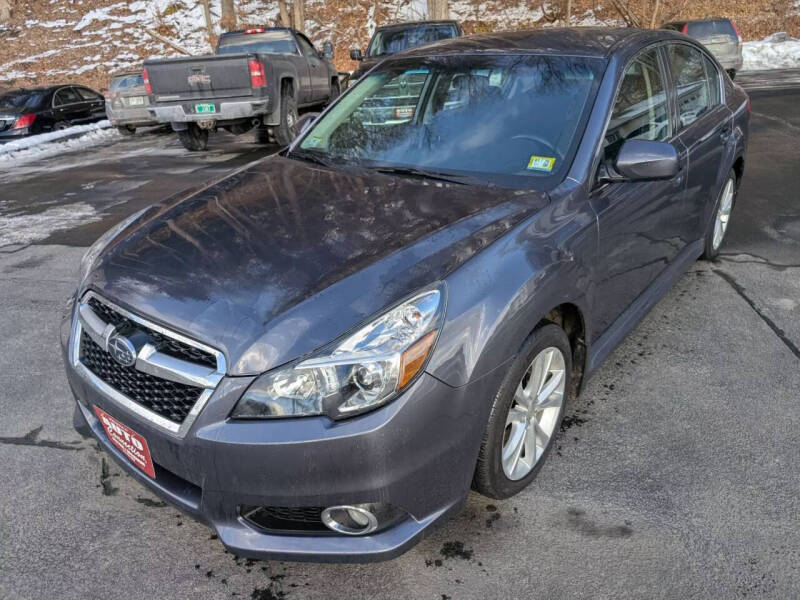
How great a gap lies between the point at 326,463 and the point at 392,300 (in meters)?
0.55

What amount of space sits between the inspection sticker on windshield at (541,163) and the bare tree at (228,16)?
28.0 metres

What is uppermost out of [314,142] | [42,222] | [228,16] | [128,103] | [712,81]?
[228,16]

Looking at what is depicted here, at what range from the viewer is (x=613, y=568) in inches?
95.5

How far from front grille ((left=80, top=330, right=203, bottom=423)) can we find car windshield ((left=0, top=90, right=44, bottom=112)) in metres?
13.5

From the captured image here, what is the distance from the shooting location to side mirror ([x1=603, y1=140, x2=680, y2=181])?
294 centimetres

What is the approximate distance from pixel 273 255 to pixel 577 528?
1557 mm

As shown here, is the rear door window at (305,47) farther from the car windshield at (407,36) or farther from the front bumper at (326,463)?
the front bumper at (326,463)

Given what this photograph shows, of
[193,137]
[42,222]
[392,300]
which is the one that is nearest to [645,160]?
[392,300]

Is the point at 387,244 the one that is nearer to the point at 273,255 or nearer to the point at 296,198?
the point at 273,255

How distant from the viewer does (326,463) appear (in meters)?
2.05

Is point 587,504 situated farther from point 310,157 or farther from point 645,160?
point 310,157

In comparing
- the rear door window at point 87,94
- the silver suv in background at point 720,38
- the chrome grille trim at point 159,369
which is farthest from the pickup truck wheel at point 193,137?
the silver suv in background at point 720,38

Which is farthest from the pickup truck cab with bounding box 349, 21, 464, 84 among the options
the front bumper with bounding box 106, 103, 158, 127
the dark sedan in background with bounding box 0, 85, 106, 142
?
the dark sedan in background with bounding box 0, 85, 106, 142

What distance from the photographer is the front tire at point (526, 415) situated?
7.93 feet
